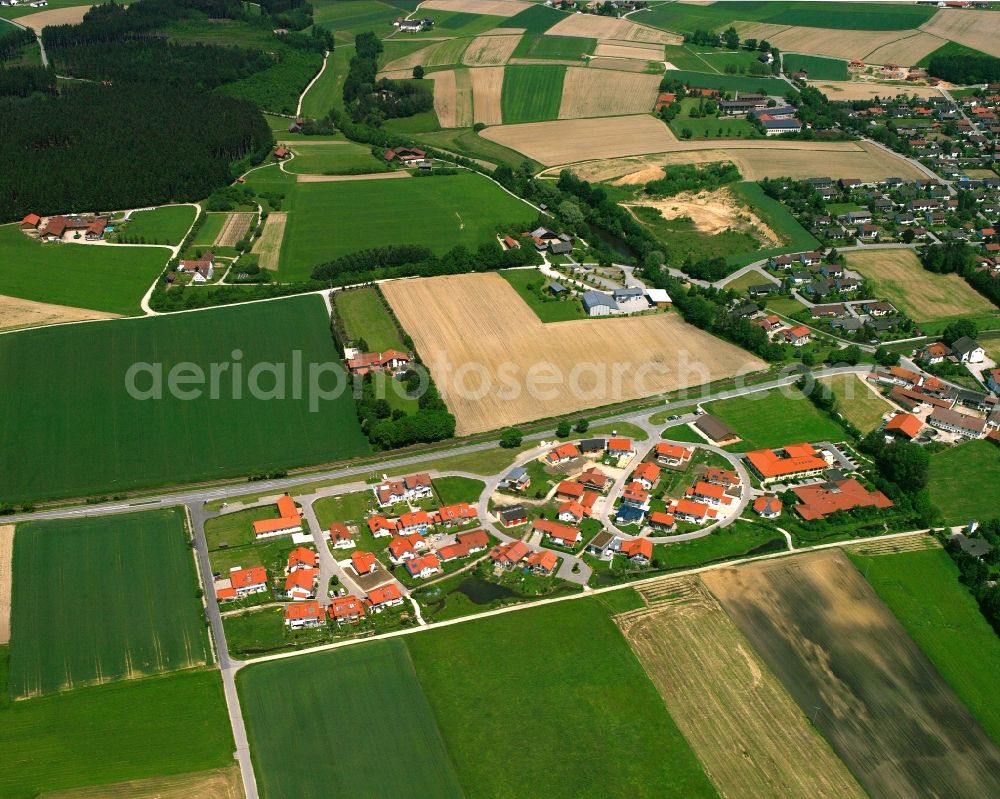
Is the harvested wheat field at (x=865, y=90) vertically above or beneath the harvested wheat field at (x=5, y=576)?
above

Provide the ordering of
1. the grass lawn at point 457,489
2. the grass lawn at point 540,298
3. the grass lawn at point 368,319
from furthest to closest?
the grass lawn at point 540,298
the grass lawn at point 368,319
the grass lawn at point 457,489

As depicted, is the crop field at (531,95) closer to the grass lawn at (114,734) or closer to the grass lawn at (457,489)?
the grass lawn at (457,489)

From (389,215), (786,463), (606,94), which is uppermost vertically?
(606,94)

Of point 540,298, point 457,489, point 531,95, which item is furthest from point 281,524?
point 531,95

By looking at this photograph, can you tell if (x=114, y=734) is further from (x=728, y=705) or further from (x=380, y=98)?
(x=380, y=98)

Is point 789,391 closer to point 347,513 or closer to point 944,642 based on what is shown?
point 944,642

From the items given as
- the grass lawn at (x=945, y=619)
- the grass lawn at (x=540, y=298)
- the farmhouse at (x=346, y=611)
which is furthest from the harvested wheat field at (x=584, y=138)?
the farmhouse at (x=346, y=611)
